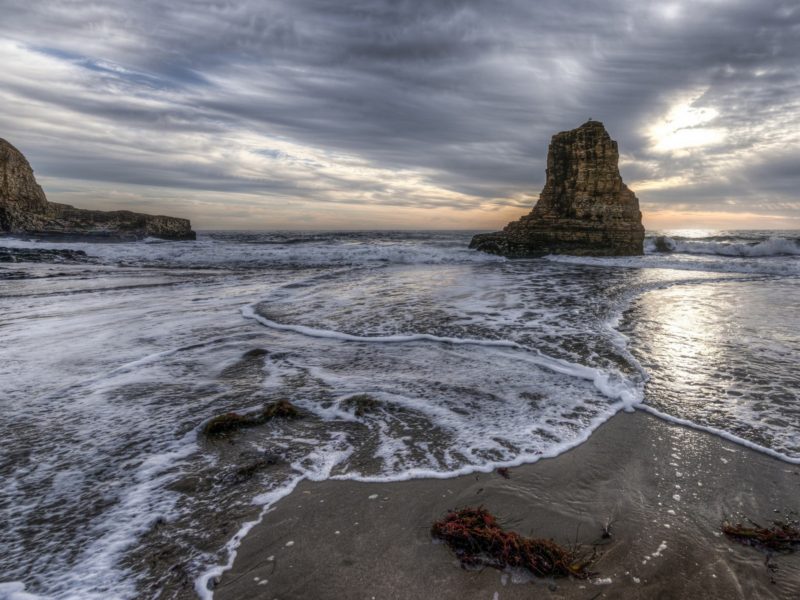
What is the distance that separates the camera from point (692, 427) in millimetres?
3512

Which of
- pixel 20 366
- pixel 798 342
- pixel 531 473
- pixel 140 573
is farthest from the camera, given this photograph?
pixel 798 342

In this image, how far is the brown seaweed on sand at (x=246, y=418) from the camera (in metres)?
3.51

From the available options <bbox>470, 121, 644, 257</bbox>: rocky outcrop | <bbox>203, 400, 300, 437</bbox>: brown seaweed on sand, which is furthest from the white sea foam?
<bbox>203, 400, 300, 437</bbox>: brown seaweed on sand

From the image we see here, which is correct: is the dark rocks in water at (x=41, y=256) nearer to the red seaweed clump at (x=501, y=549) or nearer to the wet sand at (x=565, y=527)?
the wet sand at (x=565, y=527)

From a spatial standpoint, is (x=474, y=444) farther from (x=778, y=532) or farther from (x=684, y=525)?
(x=778, y=532)

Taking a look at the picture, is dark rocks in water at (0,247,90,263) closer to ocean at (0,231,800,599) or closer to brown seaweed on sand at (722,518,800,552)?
ocean at (0,231,800,599)

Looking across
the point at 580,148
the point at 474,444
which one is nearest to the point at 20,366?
the point at 474,444

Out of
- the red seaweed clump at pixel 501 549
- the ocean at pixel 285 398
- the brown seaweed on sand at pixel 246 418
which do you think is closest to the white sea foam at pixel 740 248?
the ocean at pixel 285 398

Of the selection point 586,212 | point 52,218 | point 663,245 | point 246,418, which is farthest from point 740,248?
point 52,218

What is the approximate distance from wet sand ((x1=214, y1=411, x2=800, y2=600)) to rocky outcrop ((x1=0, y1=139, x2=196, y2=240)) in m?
46.2

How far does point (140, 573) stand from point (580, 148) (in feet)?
110

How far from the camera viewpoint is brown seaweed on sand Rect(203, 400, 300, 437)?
138 inches

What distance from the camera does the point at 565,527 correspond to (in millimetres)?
2338

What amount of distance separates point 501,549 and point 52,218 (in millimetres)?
51783
